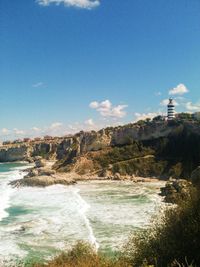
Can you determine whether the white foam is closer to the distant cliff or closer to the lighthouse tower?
the distant cliff

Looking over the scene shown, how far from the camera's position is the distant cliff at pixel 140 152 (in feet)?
286

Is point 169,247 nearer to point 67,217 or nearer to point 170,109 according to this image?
point 67,217

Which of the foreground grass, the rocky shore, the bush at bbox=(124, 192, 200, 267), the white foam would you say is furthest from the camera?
the rocky shore

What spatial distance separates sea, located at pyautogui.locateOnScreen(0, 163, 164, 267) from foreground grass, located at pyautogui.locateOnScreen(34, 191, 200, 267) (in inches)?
149

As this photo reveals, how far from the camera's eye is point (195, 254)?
22.9m

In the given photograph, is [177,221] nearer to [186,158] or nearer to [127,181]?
[127,181]

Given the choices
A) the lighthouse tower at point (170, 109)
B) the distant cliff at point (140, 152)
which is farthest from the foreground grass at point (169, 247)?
the lighthouse tower at point (170, 109)

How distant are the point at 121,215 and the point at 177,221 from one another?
21988mm

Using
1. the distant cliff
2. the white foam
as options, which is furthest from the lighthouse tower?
the white foam

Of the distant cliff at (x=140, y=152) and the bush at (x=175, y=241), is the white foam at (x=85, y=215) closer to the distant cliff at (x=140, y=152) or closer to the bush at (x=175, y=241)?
the bush at (x=175, y=241)

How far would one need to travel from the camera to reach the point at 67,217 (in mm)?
47156

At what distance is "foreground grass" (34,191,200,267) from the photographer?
22.9m

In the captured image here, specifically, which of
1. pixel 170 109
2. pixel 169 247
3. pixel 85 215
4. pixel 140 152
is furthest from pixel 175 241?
pixel 170 109

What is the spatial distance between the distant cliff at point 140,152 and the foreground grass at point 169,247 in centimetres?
5599
